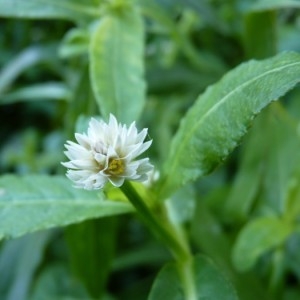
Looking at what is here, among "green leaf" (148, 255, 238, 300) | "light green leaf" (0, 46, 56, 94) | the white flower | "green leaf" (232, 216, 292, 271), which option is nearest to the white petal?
the white flower

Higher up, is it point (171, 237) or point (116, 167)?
point (116, 167)

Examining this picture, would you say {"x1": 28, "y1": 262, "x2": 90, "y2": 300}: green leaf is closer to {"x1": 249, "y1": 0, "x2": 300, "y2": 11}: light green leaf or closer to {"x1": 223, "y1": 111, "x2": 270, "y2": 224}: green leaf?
{"x1": 223, "y1": 111, "x2": 270, "y2": 224}: green leaf

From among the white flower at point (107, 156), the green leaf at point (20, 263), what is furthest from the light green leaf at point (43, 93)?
the white flower at point (107, 156)

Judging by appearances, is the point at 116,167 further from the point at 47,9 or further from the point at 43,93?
the point at 43,93

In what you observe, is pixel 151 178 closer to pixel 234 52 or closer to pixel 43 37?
pixel 234 52

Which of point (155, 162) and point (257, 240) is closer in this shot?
point (257, 240)

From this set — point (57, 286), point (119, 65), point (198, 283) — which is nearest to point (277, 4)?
point (119, 65)

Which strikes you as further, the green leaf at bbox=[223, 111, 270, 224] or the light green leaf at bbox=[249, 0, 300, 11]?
the green leaf at bbox=[223, 111, 270, 224]
